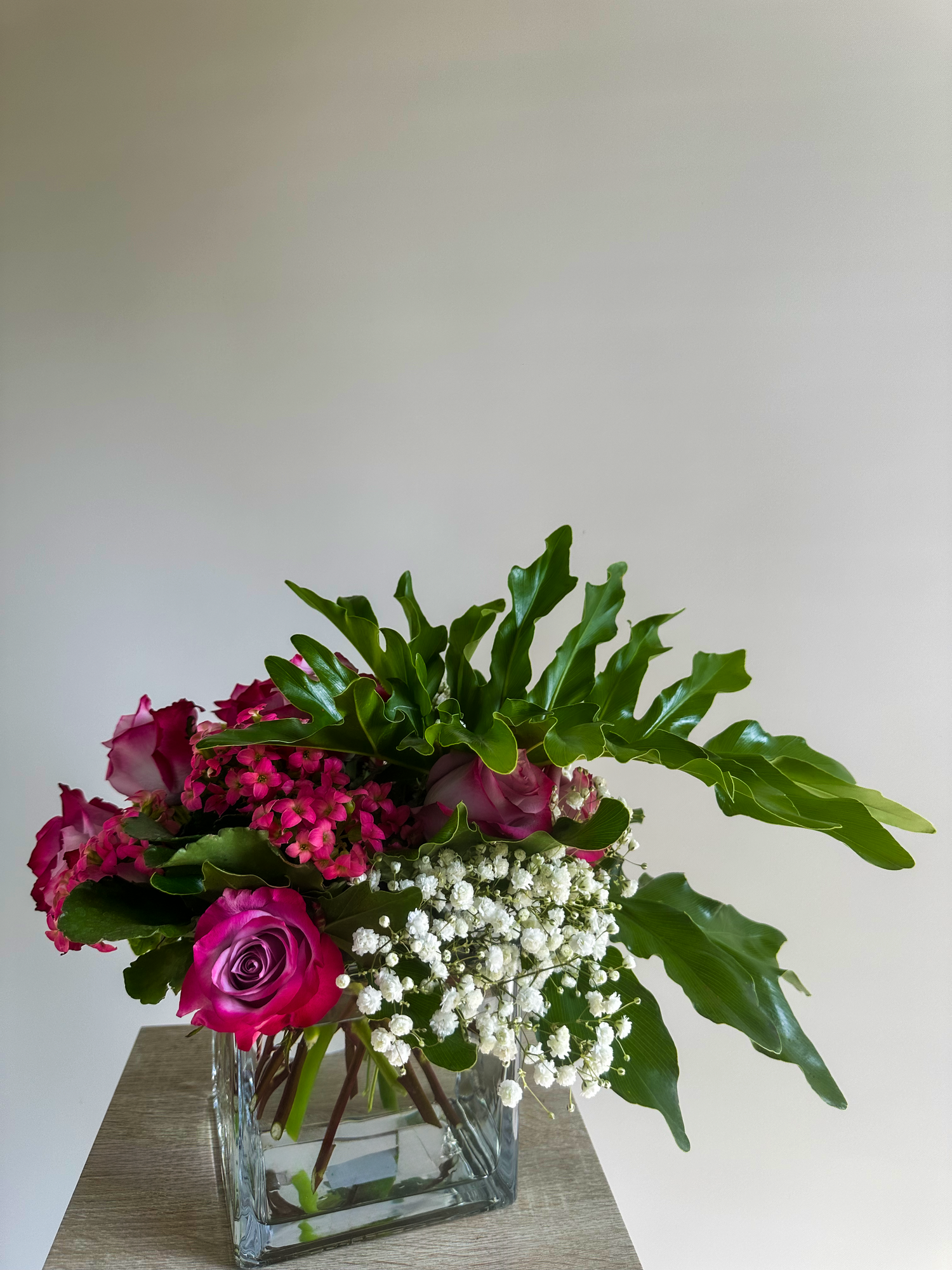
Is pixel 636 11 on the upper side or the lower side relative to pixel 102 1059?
upper

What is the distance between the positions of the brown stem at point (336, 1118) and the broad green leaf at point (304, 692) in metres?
0.24

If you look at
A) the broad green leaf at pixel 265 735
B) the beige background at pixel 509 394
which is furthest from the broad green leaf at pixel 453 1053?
the beige background at pixel 509 394

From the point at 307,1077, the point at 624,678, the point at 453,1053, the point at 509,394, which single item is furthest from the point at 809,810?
the point at 509,394

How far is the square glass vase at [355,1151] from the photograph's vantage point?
615 millimetres

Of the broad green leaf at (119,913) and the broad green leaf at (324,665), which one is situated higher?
the broad green leaf at (324,665)

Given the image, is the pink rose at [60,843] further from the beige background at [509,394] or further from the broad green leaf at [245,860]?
the beige background at [509,394]

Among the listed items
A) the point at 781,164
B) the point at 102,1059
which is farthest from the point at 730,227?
the point at 102,1059

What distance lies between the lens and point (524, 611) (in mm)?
676

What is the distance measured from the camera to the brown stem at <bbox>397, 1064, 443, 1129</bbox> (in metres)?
0.65

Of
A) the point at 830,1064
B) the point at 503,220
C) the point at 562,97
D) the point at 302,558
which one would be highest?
the point at 562,97

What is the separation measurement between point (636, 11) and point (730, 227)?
29 cm

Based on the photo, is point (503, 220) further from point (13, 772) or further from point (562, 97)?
point (13, 772)

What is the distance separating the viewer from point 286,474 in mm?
1141

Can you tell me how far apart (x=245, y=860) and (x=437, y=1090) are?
0.83 feet
